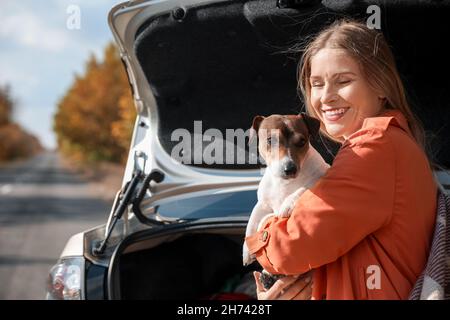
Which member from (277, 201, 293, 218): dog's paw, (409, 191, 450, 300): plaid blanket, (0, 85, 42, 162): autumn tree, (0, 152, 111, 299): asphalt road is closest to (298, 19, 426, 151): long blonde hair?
(409, 191, 450, 300): plaid blanket

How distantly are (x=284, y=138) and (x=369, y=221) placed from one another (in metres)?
0.43

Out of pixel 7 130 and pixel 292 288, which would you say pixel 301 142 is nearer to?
pixel 292 288

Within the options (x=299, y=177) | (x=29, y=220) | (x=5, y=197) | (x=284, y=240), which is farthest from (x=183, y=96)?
(x=5, y=197)

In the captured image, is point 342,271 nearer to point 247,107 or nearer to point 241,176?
point 241,176

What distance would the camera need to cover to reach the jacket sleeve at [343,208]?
146cm

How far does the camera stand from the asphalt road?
7.02 metres

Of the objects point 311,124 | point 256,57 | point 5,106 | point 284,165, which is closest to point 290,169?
point 284,165

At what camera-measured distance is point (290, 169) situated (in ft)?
5.49

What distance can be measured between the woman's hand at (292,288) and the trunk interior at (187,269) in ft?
2.49

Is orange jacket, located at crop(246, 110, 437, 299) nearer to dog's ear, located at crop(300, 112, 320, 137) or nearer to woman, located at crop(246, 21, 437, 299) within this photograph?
woman, located at crop(246, 21, 437, 299)

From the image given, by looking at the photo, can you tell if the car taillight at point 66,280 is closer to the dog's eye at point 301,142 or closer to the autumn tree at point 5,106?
the dog's eye at point 301,142

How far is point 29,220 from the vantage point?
1262cm

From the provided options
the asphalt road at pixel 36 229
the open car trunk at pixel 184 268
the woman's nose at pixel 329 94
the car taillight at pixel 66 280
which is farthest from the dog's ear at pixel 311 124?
the asphalt road at pixel 36 229

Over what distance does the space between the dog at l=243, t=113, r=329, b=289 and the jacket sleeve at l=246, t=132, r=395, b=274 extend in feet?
0.52
